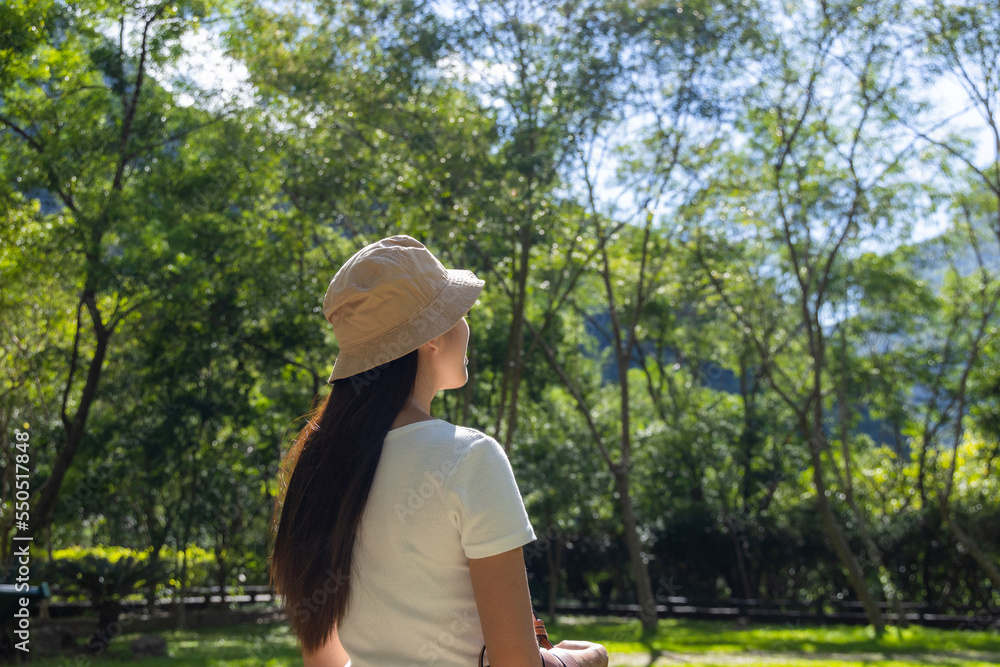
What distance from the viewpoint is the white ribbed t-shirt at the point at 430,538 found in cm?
123

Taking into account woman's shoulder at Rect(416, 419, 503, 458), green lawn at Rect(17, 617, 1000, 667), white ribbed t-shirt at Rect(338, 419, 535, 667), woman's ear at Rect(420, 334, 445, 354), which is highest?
woman's ear at Rect(420, 334, 445, 354)

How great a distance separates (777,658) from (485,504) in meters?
9.64

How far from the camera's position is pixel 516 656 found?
1.21 m

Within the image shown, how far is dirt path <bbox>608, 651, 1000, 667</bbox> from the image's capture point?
29.8 ft

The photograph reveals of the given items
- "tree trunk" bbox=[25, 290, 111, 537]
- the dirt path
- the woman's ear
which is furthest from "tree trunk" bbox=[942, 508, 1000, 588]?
the woman's ear

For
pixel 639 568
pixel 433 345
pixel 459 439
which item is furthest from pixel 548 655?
pixel 639 568

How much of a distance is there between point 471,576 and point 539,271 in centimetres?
1146

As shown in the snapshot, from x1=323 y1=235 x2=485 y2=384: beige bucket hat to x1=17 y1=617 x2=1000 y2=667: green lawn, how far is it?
8035 mm

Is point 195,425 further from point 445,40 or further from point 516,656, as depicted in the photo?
point 516,656

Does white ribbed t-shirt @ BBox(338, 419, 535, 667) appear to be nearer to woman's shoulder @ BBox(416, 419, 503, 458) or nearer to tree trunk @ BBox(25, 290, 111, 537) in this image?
woman's shoulder @ BBox(416, 419, 503, 458)

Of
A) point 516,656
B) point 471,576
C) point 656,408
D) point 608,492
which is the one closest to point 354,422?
point 471,576

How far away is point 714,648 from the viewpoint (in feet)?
33.9

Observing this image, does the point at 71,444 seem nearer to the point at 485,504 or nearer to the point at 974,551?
the point at 485,504

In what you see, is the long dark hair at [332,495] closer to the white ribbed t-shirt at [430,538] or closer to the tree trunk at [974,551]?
the white ribbed t-shirt at [430,538]
